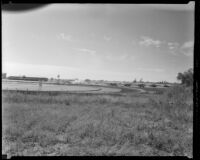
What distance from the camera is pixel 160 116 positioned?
5.86 m

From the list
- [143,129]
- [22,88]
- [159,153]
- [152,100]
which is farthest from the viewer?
[22,88]

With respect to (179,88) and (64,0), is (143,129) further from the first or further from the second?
(179,88)

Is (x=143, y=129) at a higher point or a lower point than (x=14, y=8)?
lower

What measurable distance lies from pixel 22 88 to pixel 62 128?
255 inches

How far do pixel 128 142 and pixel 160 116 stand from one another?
3.07 m

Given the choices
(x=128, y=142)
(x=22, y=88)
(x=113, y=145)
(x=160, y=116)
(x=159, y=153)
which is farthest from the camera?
(x=22, y=88)

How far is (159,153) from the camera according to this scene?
2.62 metres

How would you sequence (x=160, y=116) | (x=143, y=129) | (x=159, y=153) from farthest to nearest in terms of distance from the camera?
(x=160, y=116) < (x=143, y=129) < (x=159, y=153)
